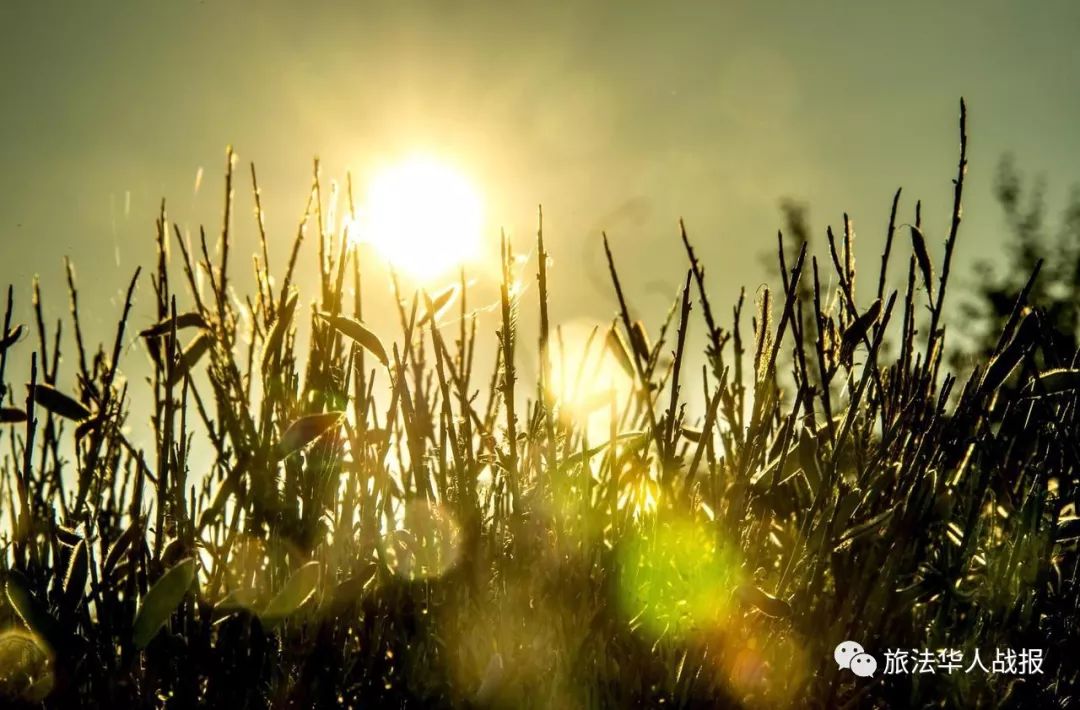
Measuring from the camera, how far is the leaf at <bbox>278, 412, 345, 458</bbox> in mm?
992

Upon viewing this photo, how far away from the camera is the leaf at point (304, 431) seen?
99 centimetres

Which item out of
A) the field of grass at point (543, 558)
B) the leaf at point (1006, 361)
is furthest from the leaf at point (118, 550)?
the leaf at point (1006, 361)

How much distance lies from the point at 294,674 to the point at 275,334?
0.49m

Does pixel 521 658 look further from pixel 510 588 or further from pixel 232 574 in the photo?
pixel 232 574

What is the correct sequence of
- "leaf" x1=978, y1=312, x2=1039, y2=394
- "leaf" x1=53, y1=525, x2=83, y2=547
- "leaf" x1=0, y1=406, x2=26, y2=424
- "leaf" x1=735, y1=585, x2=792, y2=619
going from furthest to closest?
1. "leaf" x1=0, y1=406, x2=26, y2=424
2. "leaf" x1=53, y1=525, x2=83, y2=547
3. "leaf" x1=978, y1=312, x2=1039, y2=394
4. "leaf" x1=735, y1=585, x2=792, y2=619

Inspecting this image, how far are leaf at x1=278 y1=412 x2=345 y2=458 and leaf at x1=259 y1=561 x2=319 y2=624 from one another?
15 cm

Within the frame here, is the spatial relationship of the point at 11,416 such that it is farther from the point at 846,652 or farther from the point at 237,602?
the point at 846,652

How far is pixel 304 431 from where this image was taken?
39.5 inches

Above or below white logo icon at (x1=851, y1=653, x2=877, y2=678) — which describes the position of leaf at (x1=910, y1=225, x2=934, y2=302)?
above

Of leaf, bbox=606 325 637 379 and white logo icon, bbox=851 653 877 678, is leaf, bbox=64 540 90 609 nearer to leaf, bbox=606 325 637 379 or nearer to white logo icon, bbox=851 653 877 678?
leaf, bbox=606 325 637 379

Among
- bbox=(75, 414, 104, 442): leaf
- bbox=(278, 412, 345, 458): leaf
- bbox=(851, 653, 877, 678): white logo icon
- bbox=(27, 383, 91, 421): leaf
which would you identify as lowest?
bbox=(851, 653, 877, 678): white logo icon

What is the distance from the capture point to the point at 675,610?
1.05 metres

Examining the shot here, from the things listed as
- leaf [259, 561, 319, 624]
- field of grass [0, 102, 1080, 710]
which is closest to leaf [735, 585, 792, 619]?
field of grass [0, 102, 1080, 710]

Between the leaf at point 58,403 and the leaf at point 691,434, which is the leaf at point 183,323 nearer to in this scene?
the leaf at point 58,403
